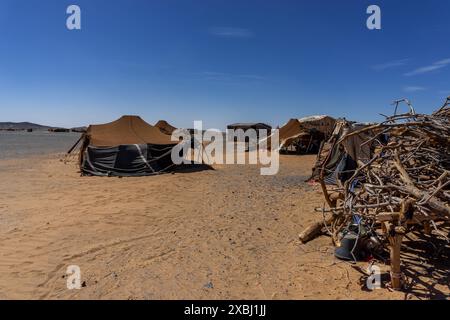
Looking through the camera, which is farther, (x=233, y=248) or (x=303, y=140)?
(x=303, y=140)

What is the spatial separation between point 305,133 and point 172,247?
1954 centimetres

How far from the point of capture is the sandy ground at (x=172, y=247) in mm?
4379

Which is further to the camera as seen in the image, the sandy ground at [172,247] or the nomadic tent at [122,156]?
the nomadic tent at [122,156]

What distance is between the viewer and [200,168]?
1642 centimetres

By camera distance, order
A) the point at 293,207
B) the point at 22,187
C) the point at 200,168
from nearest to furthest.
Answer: the point at 293,207 → the point at 22,187 → the point at 200,168

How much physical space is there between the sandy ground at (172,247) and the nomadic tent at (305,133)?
42.4 feet

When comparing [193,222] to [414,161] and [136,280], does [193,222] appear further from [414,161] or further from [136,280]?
[414,161]

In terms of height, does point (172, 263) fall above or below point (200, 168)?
below

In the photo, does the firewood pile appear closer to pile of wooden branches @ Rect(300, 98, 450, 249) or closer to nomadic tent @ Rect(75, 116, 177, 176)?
pile of wooden branches @ Rect(300, 98, 450, 249)

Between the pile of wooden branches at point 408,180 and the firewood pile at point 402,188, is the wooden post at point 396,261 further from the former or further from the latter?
the pile of wooden branches at point 408,180

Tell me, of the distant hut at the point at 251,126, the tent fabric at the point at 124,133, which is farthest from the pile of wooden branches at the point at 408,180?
the distant hut at the point at 251,126
